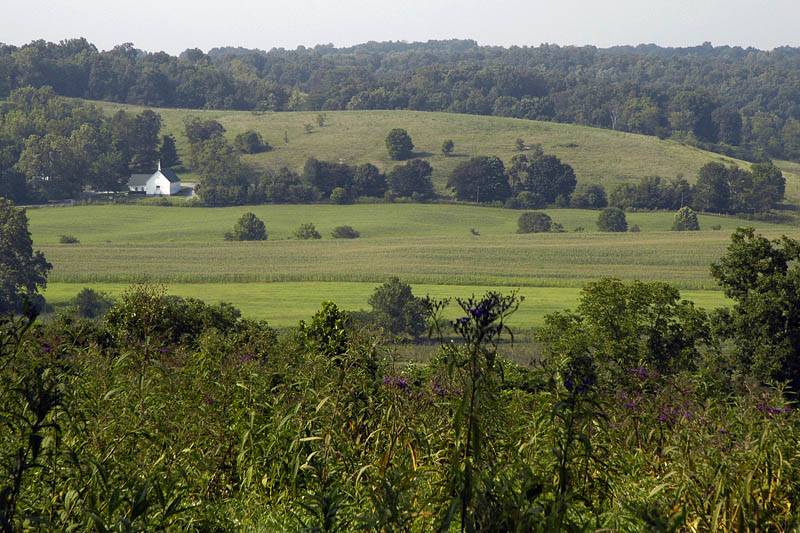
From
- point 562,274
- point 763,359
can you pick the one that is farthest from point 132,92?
point 763,359

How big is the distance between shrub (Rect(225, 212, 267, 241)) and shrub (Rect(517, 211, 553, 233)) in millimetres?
24967

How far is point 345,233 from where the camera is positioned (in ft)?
→ 326

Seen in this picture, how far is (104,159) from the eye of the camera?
122m

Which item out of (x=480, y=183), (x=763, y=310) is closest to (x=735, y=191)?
(x=480, y=183)

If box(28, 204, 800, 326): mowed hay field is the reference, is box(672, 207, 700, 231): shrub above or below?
above

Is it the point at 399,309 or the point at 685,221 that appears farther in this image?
the point at 685,221

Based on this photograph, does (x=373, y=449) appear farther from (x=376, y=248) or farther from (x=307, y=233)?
(x=307, y=233)

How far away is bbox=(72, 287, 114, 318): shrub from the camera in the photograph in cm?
5778

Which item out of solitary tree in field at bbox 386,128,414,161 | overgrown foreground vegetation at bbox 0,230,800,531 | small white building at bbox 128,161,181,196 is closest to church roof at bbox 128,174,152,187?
small white building at bbox 128,161,181,196

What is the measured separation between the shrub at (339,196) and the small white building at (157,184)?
18775 millimetres

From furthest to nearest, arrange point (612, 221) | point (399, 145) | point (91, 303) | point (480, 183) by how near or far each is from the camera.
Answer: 1. point (399, 145)
2. point (480, 183)
3. point (612, 221)
4. point (91, 303)

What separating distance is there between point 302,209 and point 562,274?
40.7 m

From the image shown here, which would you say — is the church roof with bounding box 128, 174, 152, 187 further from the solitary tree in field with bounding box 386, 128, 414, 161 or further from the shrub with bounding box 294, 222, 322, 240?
the shrub with bounding box 294, 222, 322, 240

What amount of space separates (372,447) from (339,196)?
4192 inches
